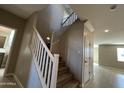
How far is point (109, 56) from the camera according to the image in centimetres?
923

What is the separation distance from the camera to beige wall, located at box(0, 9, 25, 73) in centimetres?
379

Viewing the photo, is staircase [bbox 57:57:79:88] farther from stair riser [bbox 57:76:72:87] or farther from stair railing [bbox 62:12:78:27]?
stair railing [bbox 62:12:78:27]

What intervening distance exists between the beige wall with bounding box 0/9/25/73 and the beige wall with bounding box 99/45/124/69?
8894 mm

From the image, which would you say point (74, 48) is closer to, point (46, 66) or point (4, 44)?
point (46, 66)

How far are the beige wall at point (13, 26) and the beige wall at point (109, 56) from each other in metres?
8.89

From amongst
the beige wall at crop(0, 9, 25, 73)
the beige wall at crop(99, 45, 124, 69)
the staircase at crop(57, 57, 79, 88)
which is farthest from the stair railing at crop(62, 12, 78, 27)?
the beige wall at crop(99, 45, 124, 69)

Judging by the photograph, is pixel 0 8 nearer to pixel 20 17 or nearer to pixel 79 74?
pixel 20 17

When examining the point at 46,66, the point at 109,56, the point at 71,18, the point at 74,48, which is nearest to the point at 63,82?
the point at 46,66

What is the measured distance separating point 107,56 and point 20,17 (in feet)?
30.5

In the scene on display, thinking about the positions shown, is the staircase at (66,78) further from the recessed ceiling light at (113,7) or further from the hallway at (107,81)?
the recessed ceiling light at (113,7)

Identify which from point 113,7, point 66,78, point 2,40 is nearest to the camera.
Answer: point 113,7

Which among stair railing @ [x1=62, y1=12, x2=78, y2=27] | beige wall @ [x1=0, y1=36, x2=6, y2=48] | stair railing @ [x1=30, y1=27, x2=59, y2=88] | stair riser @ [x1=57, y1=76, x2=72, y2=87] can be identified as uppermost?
stair railing @ [x1=62, y1=12, x2=78, y2=27]

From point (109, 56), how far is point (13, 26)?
376 inches
